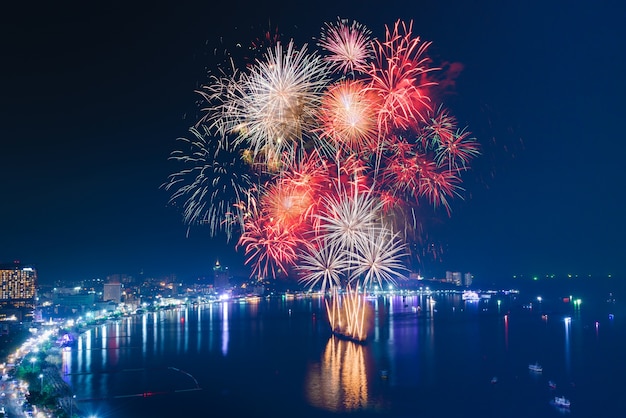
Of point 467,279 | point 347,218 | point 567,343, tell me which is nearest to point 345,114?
point 347,218

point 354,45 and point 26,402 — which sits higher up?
point 354,45

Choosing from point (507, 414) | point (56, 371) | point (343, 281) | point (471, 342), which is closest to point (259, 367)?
point (343, 281)

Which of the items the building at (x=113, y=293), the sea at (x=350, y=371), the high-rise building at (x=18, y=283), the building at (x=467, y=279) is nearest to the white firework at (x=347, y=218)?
the sea at (x=350, y=371)

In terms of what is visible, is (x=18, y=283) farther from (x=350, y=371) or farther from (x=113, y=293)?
(x=350, y=371)

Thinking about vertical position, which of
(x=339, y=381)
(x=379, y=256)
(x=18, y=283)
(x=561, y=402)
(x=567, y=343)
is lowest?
(x=567, y=343)

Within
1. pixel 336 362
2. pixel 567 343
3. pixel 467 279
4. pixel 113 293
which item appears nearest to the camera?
pixel 336 362

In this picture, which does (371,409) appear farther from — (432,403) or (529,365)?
(529,365)
